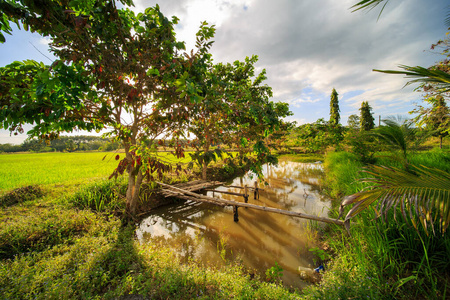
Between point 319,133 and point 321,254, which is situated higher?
point 319,133

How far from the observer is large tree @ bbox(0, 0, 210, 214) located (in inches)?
77.1

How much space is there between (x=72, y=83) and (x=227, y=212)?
552cm

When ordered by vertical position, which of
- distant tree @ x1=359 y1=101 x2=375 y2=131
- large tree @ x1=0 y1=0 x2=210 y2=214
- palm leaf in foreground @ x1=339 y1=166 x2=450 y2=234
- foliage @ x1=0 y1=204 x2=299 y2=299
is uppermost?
distant tree @ x1=359 y1=101 x2=375 y2=131

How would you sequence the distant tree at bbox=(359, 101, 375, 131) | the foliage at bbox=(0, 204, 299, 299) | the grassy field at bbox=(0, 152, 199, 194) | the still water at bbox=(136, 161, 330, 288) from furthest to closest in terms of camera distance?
the distant tree at bbox=(359, 101, 375, 131) → the grassy field at bbox=(0, 152, 199, 194) → the still water at bbox=(136, 161, 330, 288) → the foliage at bbox=(0, 204, 299, 299)

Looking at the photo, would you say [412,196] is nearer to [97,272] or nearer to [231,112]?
[231,112]

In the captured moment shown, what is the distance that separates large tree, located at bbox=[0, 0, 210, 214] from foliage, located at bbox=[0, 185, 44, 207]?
384cm

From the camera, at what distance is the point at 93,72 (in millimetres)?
2756

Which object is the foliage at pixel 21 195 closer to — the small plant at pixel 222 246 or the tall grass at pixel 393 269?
the small plant at pixel 222 246

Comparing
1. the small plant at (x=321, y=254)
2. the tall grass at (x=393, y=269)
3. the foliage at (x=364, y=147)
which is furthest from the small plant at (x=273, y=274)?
the foliage at (x=364, y=147)

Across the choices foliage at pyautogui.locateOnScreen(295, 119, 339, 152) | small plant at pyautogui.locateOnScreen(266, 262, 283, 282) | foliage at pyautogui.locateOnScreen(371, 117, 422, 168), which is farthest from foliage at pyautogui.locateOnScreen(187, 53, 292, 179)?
foliage at pyautogui.locateOnScreen(295, 119, 339, 152)

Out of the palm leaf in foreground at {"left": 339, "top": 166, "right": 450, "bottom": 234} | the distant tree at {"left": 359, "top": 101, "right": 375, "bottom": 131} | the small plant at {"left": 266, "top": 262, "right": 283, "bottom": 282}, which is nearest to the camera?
the palm leaf in foreground at {"left": 339, "top": 166, "right": 450, "bottom": 234}

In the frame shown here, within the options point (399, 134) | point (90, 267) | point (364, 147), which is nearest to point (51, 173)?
point (90, 267)

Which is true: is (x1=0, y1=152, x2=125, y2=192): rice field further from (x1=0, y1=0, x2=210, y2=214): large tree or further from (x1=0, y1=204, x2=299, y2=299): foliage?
(x1=0, y1=204, x2=299, y2=299): foliage

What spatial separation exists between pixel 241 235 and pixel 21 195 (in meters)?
6.91
